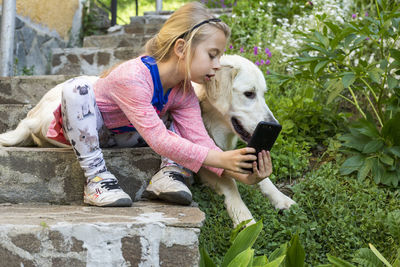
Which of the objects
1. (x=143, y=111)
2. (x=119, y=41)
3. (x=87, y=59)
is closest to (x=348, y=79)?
(x=143, y=111)

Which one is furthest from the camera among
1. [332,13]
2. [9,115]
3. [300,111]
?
[332,13]

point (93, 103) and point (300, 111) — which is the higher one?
point (93, 103)

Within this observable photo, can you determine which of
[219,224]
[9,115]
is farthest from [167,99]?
[9,115]

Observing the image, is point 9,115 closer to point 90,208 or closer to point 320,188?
point 90,208

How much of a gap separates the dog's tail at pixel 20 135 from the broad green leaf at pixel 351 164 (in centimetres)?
182

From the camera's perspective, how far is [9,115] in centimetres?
296

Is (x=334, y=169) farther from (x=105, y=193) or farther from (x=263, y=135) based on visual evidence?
(x=105, y=193)

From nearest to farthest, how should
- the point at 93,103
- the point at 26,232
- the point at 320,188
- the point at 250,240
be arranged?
the point at 26,232
the point at 250,240
the point at 93,103
the point at 320,188

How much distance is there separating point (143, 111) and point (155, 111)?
0.09 meters

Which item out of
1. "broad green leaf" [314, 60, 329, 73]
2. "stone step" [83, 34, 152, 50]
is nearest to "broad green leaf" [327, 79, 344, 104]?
"broad green leaf" [314, 60, 329, 73]

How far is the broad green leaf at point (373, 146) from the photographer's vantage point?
267 cm

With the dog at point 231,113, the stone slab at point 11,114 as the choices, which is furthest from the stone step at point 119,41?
the dog at point 231,113

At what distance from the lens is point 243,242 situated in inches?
68.9

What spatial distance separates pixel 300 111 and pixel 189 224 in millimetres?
1921
